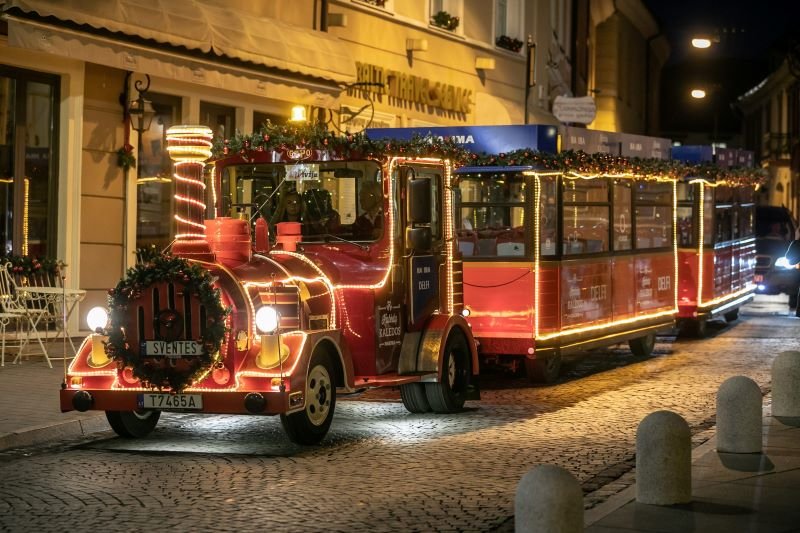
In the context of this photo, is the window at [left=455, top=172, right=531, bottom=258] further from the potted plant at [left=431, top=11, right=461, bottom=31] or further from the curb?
the potted plant at [left=431, top=11, right=461, bottom=31]

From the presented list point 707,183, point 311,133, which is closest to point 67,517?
point 311,133

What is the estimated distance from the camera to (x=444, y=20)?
88.9 feet

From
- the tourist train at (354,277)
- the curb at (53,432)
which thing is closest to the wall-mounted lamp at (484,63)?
the tourist train at (354,277)

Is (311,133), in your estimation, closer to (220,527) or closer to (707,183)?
(220,527)

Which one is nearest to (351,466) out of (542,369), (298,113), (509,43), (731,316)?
(542,369)

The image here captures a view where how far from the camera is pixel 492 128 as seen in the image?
53.5 ft

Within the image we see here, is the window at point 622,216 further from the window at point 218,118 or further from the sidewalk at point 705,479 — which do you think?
the window at point 218,118

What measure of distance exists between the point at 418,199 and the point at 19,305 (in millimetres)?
5838

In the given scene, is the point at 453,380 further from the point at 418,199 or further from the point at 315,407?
the point at 315,407

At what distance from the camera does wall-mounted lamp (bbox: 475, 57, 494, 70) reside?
28.6 m

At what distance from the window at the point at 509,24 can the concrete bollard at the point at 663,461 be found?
22.0m

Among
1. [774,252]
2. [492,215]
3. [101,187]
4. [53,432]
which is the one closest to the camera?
[53,432]

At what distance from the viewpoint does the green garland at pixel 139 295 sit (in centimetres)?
1045

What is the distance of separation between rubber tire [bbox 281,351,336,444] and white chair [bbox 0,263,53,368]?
192 inches
